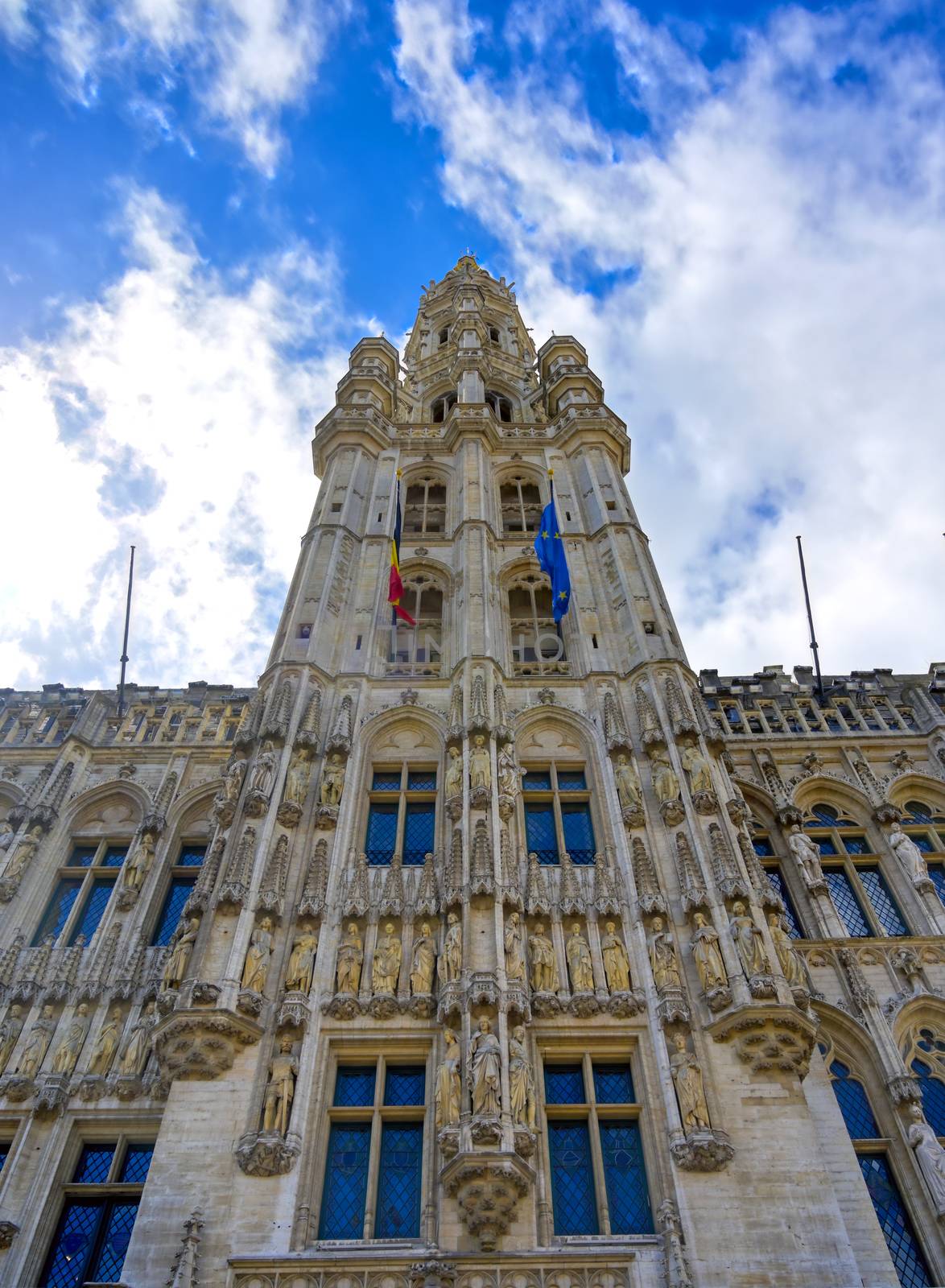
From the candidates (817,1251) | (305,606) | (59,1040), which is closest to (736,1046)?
(817,1251)

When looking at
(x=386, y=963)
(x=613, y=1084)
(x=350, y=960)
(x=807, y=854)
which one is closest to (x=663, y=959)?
(x=613, y=1084)

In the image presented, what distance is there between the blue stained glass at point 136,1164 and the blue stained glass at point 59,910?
17.0ft

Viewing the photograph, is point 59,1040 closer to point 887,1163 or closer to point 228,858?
point 228,858

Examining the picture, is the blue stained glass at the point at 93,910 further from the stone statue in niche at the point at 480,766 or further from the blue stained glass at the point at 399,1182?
the blue stained glass at the point at 399,1182

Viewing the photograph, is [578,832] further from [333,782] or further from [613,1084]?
[613,1084]

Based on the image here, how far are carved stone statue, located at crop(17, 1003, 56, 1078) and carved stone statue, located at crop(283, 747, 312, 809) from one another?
221 inches

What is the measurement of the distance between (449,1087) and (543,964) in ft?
9.38

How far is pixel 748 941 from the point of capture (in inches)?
683

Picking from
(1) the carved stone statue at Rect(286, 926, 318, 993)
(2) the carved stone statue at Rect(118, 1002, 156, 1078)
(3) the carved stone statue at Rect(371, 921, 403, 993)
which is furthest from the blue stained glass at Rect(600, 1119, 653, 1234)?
(2) the carved stone statue at Rect(118, 1002, 156, 1078)

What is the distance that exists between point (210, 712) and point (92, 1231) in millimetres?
12852

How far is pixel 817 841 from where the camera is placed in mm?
24609

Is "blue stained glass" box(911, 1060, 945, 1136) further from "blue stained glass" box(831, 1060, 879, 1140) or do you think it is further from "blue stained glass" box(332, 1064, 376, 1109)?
"blue stained glass" box(332, 1064, 376, 1109)

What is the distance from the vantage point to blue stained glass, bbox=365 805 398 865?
20484 mm

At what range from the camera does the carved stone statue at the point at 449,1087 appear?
15250 millimetres
